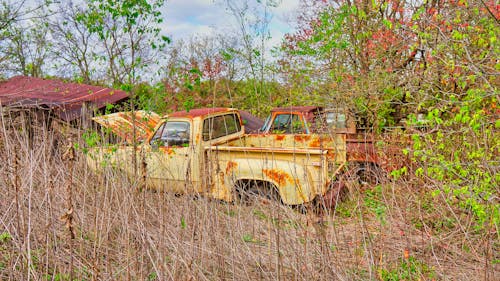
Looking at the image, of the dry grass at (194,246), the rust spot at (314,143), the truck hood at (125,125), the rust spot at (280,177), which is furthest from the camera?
the rust spot at (314,143)

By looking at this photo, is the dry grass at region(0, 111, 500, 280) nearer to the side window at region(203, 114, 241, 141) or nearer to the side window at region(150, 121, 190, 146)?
the side window at region(150, 121, 190, 146)

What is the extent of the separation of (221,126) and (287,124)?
1873mm

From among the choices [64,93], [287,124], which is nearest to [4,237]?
[287,124]

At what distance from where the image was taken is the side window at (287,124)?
7176 millimetres

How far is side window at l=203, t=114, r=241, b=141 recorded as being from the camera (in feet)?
18.2

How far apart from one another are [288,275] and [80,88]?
848cm

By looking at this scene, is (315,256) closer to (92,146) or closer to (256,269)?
(256,269)

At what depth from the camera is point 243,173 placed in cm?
498

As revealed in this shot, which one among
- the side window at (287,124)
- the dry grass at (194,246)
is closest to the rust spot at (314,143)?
the side window at (287,124)

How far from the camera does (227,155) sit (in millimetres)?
5176

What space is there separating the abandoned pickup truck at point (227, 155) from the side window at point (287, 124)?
2.41ft

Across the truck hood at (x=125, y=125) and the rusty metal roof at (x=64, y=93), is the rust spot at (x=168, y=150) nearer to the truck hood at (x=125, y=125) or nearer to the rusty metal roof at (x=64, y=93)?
the truck hood at (x=125, y=125)

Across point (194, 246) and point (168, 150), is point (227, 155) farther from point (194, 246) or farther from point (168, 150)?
point (194, 246)

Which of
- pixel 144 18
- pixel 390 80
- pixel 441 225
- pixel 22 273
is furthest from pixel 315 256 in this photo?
pixel 390 80
